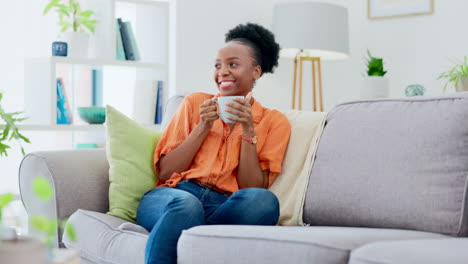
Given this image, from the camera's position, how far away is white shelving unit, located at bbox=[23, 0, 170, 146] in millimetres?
3230

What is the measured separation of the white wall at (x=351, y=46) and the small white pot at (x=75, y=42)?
2.02ft

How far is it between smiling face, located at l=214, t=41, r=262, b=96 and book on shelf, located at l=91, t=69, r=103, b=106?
1795mm

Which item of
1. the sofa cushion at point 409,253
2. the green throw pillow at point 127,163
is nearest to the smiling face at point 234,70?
the green throw pillow at point 127,163

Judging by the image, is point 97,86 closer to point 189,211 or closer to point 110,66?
point 110,66

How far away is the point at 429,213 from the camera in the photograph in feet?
5.40

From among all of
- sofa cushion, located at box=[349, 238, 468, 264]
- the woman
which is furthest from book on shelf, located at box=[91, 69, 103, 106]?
sofa cushion, located at box=[349, 238, 468, 264]

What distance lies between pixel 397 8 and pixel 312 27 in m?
0.76

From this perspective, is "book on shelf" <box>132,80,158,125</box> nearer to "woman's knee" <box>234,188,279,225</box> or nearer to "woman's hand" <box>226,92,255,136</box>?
"woman's hand" <box>226,92,255,136</box>

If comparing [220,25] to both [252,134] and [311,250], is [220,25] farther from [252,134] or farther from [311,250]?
[311,250]

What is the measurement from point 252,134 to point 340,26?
1.78 m

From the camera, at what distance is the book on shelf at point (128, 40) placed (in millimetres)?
3439

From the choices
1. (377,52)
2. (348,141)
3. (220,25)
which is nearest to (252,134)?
(348,141)

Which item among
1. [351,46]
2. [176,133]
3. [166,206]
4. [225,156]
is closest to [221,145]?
[225,156]

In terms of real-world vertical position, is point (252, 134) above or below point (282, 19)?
below
